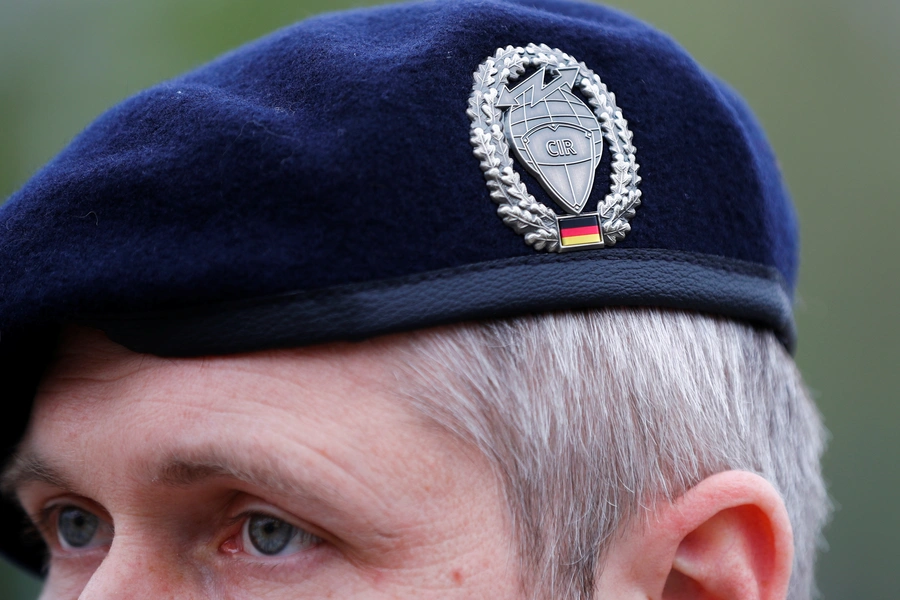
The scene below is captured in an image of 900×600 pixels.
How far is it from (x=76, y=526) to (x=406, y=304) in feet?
3.29

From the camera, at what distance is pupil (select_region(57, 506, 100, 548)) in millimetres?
1782

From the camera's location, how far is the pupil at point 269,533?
4.67 feet

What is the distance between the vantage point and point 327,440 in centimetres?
130

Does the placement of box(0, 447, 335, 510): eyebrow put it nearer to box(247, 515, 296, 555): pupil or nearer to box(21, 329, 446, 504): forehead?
box(21, 329, 446, 504): forehead

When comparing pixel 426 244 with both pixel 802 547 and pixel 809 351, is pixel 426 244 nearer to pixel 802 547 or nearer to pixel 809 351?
pixel 802 547

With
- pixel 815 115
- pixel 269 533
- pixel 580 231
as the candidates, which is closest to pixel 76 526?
pixel 269 533

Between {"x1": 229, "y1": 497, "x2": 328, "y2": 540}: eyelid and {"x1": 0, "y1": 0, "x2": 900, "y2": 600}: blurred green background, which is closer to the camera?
{"x1": 229, "y1": 497, "x2": 328, "y2": 540}: eyelid

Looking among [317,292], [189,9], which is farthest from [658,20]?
[317,292]

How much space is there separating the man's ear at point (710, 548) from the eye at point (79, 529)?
1.02 metres

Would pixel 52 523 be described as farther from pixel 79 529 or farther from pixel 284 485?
pixel 284 485

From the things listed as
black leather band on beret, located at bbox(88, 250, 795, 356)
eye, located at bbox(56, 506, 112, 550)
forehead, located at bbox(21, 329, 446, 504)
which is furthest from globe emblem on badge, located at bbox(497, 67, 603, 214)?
eye, located at bbox(56, 506, 112, 550)

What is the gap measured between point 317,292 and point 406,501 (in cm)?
34

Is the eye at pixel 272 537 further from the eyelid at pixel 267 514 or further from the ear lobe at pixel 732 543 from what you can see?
the ear lobe at pixel 732 543

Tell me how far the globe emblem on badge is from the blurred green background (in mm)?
6046
